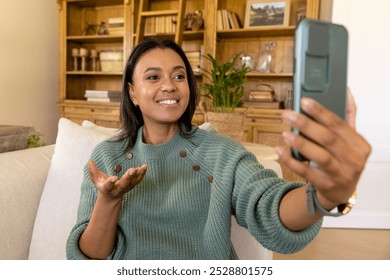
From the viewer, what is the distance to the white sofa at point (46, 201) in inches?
43.3

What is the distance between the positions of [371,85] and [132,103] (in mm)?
2026

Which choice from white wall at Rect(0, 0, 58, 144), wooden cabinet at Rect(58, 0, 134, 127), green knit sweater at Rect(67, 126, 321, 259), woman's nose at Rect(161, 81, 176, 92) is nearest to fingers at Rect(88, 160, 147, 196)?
green knit sweater at Rect(67, 126, 321, 259)

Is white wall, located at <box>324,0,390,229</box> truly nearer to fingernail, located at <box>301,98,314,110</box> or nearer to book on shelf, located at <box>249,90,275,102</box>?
book on shelf, located at <box>249,90,275,102</box>

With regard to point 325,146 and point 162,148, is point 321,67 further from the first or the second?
point 162,148

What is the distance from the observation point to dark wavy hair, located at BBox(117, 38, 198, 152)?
982mm

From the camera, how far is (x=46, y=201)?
3.84 feet

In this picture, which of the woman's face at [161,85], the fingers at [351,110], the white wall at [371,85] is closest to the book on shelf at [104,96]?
the white wall at [371,85]

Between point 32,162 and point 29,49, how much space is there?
2.55 meters

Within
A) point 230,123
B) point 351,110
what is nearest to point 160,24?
point 230,123

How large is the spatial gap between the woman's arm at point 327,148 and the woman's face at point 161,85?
0.54m

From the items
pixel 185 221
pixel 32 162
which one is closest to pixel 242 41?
pixel 32 162

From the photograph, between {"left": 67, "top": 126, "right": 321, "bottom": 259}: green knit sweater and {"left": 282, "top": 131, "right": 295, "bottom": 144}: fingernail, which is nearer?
{"left": 282, "top": 131, "right": 295, "bottom": 144}: fingernail

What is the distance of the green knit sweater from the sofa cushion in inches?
9.6

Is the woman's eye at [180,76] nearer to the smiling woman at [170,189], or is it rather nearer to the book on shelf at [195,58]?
the smiling woman at [170,189]
